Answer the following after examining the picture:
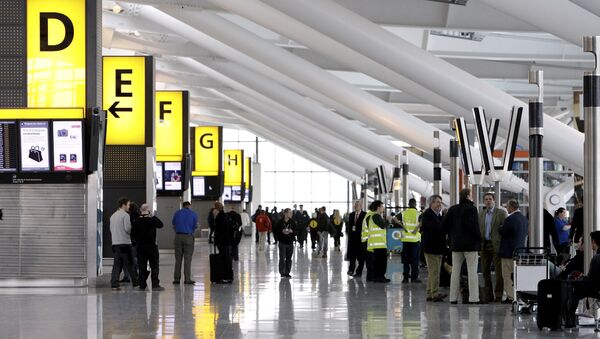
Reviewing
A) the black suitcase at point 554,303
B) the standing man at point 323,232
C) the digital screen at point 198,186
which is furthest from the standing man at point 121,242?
the digital screen at point 198,186

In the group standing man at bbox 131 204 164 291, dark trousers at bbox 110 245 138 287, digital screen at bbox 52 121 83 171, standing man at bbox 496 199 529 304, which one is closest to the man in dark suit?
dark trousers at bbox 110 245 138 287

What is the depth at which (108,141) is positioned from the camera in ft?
78.4

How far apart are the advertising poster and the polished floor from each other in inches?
76.7

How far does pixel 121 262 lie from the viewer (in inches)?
746

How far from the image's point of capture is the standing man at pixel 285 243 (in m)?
21.2

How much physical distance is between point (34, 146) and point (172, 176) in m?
13.8

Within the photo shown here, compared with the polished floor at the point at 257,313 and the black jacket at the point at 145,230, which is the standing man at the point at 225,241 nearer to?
the polished floor at the point at 257,313

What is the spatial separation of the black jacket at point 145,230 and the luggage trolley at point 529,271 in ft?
21.3

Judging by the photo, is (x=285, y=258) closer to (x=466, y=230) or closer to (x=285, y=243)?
(x=285, y=243)

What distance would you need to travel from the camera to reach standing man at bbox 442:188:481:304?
15000 mm

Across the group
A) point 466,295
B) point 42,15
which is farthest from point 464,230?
point 42,15

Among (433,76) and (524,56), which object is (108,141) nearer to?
(433,76)

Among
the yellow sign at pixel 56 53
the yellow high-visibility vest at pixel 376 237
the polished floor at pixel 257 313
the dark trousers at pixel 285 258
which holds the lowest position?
the polished floor at pixel 257 313

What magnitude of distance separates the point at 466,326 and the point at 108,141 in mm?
13193
